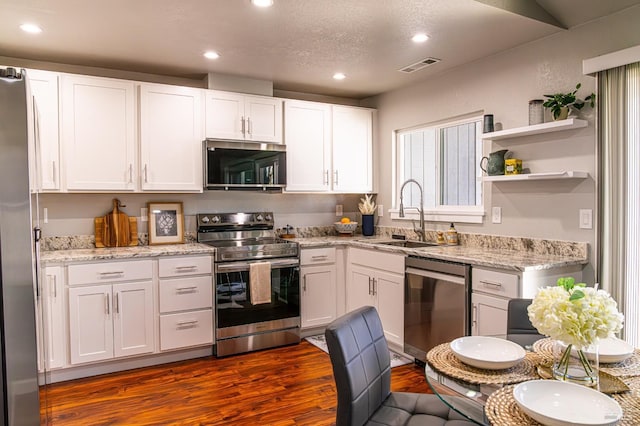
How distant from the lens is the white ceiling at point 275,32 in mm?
2555

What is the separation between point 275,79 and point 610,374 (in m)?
3.52

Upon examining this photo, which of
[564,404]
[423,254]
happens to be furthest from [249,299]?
[564,404]

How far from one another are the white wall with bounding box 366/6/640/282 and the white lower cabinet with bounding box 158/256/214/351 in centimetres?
218

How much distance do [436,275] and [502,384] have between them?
1.81 m

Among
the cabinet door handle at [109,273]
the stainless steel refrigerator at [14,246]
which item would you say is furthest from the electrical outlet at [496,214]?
the stainless steel refrigerator at [14,246]

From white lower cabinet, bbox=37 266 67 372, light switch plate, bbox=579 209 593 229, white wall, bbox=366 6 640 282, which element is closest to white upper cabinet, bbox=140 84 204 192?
white lower cabinet, bbox=37 266 67 372

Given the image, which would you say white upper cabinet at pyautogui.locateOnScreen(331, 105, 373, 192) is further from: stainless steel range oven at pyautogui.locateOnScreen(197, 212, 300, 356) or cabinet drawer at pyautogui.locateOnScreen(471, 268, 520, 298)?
cabinet drawer at pyautogui.locateOnScreen(471, 268, 520, 298)

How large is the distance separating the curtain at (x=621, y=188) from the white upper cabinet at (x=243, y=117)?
103 inches

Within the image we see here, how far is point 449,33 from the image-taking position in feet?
9.72

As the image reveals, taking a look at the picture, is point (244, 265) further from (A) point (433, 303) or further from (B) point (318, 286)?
(A) point (433, 303)

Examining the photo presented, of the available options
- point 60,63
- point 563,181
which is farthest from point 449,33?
point 60,63

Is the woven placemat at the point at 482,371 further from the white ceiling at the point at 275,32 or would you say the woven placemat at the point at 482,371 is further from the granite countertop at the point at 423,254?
the white ceiling at the point at 275,32

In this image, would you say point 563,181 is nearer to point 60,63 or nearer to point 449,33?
point 449,33

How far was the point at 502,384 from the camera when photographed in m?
1.35
